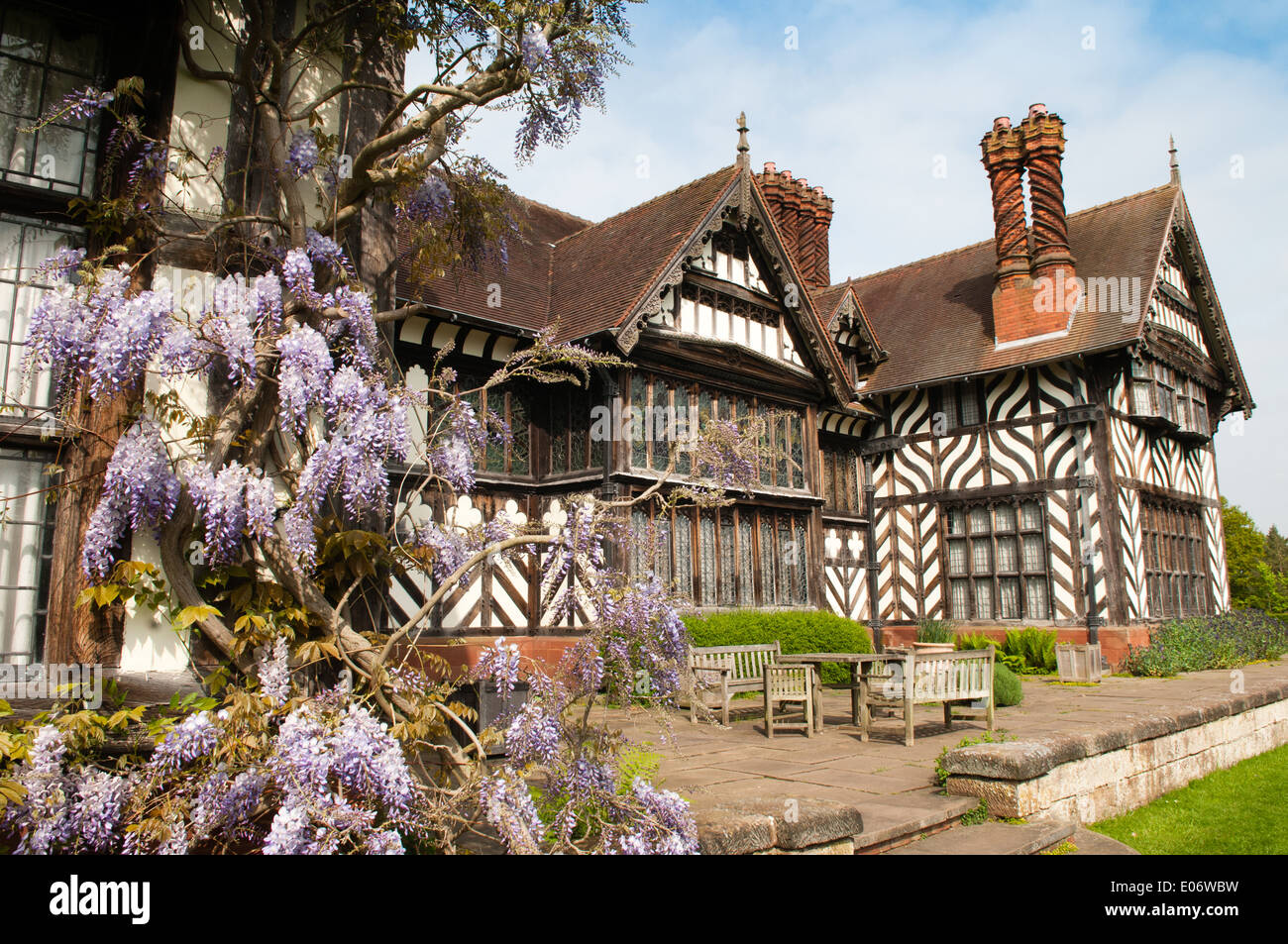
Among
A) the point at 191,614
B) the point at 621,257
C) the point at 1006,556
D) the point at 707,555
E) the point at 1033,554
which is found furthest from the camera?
the point at 1006,556

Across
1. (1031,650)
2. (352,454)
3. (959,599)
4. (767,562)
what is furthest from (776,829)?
(959,599)

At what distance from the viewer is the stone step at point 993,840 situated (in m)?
4.52

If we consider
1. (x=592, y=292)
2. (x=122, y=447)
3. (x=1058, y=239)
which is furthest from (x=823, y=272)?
(x=122, y=447)

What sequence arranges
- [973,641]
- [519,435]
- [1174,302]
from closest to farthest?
[519,435] < [973,641] < [1174,302]

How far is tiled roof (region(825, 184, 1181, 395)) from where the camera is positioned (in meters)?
15.5

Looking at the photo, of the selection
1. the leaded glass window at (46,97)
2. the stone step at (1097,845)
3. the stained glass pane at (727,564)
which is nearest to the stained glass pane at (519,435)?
the stained glass pane at (727,564)

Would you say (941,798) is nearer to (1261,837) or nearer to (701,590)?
(1261,837)

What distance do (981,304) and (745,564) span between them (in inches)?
343

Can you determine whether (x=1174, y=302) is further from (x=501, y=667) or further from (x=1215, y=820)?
(x=501, y=667)

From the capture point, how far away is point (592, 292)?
41.1ft

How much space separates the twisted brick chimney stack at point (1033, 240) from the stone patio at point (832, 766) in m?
7.37

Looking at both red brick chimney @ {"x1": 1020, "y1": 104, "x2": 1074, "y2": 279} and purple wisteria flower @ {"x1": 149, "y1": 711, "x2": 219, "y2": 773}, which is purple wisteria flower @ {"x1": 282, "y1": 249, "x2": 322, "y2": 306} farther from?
red brick chimney @ {"x1": 1020, "y1": 104, "x2": 1074, "y2": 279}

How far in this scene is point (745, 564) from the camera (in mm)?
13172
